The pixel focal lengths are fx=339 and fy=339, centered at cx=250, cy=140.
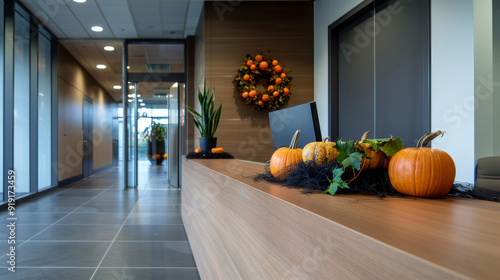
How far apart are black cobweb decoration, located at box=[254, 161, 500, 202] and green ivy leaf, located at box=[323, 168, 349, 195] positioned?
2 centimetres

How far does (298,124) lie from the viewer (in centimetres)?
174

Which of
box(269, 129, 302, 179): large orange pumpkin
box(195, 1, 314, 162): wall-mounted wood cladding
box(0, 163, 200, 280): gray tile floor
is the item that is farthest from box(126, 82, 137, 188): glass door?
box(269, 129, 302, 179): large orange pumpkin

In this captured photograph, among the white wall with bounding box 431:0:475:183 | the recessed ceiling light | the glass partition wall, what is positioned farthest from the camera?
the recessed ceiling light

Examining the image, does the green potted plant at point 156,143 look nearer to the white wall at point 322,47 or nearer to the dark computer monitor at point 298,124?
the white wall at point 322,47

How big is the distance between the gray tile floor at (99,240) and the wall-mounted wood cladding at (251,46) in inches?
61.6

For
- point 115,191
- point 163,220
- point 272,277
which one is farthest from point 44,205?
point 272,277

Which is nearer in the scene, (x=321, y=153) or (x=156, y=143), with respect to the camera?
(x=321, y=153)

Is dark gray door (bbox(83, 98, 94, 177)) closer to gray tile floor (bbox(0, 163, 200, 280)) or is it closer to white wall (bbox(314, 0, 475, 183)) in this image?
gray tile floor (bbox(0, 163, 200, 280))

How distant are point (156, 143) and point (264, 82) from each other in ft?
29.1

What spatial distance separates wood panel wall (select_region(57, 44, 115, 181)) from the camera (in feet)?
21.9

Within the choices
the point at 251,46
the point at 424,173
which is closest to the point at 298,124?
the point at 424,173

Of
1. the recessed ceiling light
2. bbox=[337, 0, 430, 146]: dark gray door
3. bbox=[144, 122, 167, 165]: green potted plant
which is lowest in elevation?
bbox=[144, 122, 167, 165]: green potted plant

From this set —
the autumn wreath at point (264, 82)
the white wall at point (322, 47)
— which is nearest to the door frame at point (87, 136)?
the autumn wreath at point (264, 82)

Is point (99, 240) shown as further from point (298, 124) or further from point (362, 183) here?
point (362, 183)
